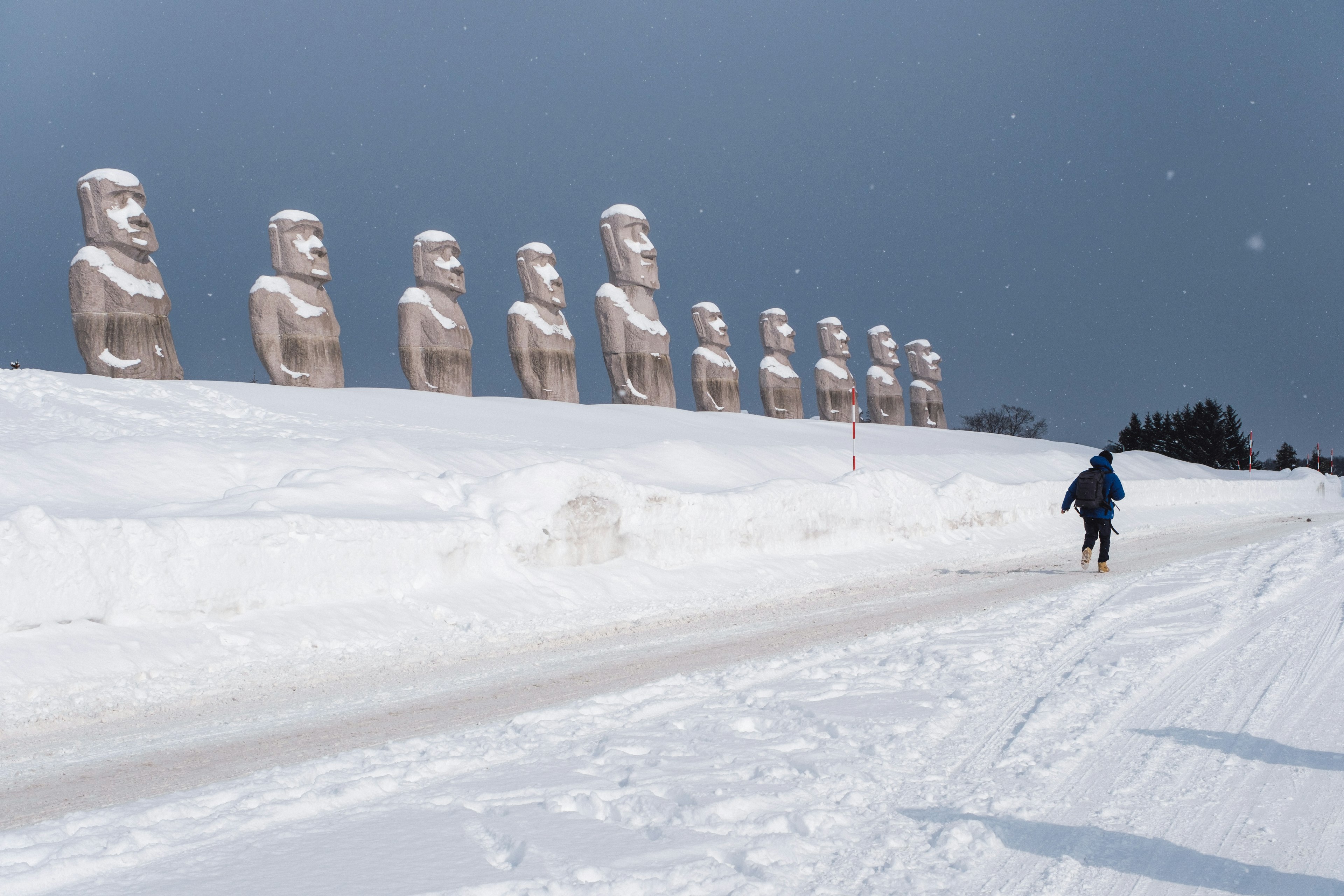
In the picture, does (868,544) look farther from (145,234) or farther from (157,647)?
(145,234)

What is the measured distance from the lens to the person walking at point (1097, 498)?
1201cm

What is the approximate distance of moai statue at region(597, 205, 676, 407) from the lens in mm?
26047

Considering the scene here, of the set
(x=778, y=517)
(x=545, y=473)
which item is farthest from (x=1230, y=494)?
(x=545, y=473)

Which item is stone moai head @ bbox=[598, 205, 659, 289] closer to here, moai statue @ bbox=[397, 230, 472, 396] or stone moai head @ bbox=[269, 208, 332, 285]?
moai statue @ bbox=[397, 230, 472, 396]

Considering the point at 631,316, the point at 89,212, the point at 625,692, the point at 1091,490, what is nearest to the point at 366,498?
the point at 625,692

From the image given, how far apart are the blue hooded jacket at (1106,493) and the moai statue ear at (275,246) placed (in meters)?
16.7

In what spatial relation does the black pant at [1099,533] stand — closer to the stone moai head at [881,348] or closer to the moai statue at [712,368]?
the moai statue at [712,368]

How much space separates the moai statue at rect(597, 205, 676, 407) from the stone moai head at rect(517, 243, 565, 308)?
1478mm

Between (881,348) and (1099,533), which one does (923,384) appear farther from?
(1099,533)

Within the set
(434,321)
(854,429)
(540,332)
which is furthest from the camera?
(540,332)

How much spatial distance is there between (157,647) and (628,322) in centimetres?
2003

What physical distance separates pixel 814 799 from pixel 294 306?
1934 centimetres

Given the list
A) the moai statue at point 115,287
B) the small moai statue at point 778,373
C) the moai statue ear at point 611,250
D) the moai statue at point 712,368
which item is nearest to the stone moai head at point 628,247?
the moai statue ear at point 611,250

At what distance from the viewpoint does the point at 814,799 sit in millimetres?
3994
